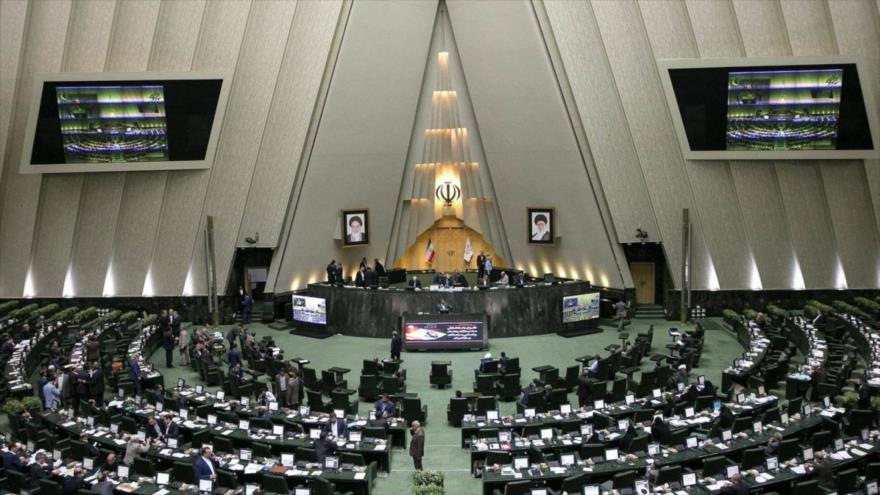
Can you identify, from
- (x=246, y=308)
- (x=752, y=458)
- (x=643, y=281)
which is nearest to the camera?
(x=752, y=458)

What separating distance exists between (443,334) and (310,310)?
5644mm

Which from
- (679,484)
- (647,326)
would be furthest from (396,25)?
(679,484)

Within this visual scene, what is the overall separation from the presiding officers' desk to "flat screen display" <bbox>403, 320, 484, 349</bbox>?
4.04 feet

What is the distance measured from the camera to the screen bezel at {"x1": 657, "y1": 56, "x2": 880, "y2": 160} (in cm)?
2608

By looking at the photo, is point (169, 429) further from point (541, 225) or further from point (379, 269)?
point (541, 225)

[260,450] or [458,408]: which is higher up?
[458,408]

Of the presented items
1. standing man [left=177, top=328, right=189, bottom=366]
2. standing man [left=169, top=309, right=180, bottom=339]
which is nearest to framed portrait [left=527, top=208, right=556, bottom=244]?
standing man [left=169, top=309, right=180, bottom=339]

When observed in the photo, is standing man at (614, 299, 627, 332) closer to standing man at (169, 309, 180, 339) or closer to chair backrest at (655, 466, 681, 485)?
chair backrest at (655, 466, 681, 485)

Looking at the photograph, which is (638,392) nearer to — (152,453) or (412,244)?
(152,453)

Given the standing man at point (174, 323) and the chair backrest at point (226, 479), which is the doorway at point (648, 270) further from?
the chair backrest at point (226, 479)

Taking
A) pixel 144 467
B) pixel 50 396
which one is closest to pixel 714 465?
pixel 144 467

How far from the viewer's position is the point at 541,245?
3262 centimetres

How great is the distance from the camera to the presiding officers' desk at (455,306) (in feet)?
90.0

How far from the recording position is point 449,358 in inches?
995
